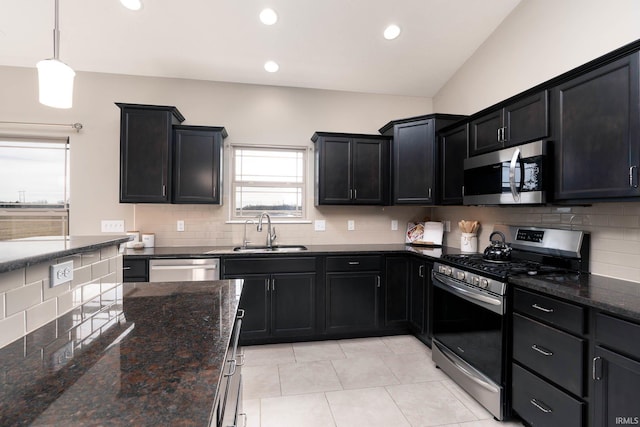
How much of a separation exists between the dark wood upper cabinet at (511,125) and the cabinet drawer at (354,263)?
140 cm

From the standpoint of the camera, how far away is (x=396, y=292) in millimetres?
3230

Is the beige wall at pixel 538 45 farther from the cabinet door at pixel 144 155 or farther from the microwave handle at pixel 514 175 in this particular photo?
the cabinet door at pixel 144 155

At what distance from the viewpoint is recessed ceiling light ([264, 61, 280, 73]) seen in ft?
10.7

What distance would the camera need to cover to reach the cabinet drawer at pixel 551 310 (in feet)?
5.10

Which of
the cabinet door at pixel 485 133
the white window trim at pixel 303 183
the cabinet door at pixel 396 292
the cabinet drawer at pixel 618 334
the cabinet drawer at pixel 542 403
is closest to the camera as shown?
the cabinet drawer at pixel 618 334

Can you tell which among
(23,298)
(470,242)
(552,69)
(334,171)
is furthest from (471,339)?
(23,298)

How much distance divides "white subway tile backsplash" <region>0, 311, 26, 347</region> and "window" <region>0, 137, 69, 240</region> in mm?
3004

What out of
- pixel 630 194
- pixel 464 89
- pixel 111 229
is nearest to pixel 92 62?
pixel 111 229

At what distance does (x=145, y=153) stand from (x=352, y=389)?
112 inches

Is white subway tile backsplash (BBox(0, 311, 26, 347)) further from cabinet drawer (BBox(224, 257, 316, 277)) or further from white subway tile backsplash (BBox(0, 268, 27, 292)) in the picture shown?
cabinet drawer (BBox(224, 257, 316, 277))

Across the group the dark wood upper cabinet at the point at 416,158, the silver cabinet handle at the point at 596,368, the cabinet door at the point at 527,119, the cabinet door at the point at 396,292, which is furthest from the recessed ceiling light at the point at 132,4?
the silver cabinet handle at the point at 596,368

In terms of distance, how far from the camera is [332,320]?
3.11m

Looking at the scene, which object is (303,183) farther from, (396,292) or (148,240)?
(148,240)

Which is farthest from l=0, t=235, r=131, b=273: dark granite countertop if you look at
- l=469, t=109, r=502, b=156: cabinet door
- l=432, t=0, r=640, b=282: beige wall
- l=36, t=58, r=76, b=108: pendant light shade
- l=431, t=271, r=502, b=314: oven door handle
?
l=432, t=0, r=640, b=282: beige wall
